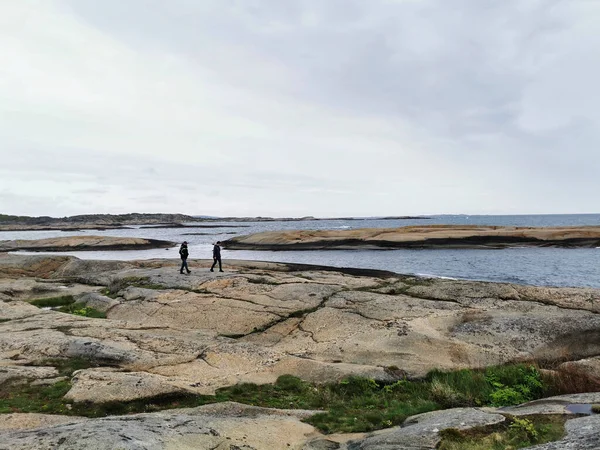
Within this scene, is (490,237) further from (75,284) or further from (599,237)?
(75,284)

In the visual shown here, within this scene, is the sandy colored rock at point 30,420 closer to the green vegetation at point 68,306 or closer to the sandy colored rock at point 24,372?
the sandy colored rock at point 24,372

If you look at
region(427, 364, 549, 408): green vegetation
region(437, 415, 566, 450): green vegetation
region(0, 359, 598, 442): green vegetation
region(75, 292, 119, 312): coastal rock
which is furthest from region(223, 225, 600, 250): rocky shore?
region(437, 415, 566, 450): green vegetation

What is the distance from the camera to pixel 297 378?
532 inches

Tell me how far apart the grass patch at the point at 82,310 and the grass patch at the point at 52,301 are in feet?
3.54

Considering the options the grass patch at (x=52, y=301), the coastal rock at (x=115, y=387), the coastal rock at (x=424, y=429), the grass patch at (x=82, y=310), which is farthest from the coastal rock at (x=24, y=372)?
the grass patch at (x=52, y=301)

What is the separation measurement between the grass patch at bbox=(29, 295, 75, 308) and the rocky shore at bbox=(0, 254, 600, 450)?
0.41m

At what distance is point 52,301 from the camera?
2397 cm

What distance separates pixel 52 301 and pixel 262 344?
1426 cm

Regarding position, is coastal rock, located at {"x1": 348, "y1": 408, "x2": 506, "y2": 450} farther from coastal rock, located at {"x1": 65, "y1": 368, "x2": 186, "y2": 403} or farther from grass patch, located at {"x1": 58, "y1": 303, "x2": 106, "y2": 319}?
grass patch, located at {"x1": 58, "y1": 303, "x2": 106, "y2": 319}

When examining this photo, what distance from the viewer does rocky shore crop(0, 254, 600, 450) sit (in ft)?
26.7

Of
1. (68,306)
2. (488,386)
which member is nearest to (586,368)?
(488,386)

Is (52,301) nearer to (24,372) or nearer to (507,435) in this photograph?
(24,372)

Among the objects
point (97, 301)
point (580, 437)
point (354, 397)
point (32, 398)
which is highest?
point (580, 437)

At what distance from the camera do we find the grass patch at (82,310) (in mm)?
21438
